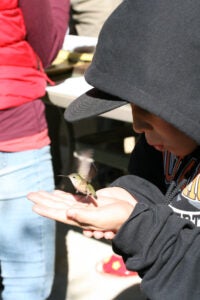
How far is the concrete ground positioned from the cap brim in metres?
1.84

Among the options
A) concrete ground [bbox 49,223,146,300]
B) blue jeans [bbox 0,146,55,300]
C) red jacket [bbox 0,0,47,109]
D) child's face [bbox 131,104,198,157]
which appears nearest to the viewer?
child's face [bbox 131,104,198,157]

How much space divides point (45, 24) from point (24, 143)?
48cm

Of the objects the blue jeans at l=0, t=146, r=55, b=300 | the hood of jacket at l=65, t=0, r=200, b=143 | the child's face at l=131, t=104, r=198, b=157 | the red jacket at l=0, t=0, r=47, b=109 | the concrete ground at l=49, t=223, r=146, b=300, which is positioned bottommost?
the concrete ground at l=49, t=223, r=146, b=300

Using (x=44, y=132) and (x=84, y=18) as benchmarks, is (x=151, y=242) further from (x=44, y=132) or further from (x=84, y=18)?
(x=84, y=18)

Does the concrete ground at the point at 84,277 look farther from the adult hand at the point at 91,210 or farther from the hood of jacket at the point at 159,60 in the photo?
the hood of jacket at the point at 159,60

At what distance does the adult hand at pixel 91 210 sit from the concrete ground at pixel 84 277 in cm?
172

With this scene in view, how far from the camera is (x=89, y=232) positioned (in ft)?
4.31

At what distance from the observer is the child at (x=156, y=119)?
1.15 meters

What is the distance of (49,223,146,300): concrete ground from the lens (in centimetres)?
308

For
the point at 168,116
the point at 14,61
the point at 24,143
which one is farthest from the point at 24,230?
the point at 168,116

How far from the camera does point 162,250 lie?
3.97 ft

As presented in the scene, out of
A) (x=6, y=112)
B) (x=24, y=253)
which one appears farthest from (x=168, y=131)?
(x=24, y=253)

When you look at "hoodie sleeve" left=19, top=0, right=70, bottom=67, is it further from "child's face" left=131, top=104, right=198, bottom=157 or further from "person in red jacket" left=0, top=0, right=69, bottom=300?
"child's face" left=131, top=104, right=198, bottom=157

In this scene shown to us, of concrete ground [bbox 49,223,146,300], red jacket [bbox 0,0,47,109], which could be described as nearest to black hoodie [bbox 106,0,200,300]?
red jacket [bbox 0,0,47,109]
